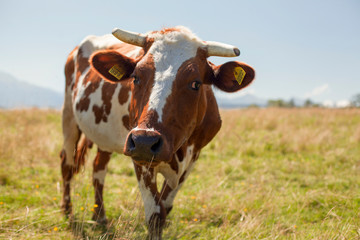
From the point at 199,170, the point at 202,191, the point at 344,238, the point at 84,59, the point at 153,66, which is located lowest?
the point at 199,170

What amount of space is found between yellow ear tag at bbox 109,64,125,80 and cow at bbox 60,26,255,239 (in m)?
0.01

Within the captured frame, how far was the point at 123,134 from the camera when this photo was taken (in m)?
3.69

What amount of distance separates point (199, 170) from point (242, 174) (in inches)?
36.2

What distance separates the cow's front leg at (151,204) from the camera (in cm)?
308

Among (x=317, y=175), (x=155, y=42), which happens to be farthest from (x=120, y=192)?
(x=317, y=175)

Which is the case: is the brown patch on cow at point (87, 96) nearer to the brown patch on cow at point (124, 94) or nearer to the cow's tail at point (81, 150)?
the brown patch on cow at point (124, 94)

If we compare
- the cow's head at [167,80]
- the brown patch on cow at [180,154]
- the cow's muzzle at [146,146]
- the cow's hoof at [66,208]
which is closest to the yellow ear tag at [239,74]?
the cow's head at [167,80]

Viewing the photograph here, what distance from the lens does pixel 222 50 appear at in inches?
112

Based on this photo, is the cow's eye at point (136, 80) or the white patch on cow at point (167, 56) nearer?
the white patch on cow at point (167, 56)

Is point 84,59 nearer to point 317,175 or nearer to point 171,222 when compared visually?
point 171,222

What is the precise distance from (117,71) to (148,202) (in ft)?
4.52

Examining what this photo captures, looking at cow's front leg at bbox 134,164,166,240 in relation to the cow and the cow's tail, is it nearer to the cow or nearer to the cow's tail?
the cow

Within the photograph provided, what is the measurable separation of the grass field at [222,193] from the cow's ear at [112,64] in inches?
42.6

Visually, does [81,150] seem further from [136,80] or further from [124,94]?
[136,80]
